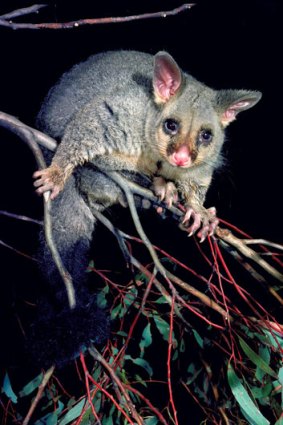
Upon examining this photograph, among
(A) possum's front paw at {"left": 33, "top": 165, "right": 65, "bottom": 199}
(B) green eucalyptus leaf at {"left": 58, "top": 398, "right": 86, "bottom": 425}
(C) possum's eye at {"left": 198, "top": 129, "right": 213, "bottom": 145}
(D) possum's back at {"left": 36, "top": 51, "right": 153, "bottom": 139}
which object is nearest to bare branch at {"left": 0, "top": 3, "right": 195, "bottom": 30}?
(A) possum's front paw at {"left": 33, "top": 165, "right": 65, "bottom": 199}

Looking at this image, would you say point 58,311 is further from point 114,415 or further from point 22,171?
point 22,171

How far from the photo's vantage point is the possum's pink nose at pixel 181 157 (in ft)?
7.22

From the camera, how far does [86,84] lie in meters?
2.68

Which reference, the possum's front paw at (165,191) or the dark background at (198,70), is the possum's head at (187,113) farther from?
the dark background at (198,70)

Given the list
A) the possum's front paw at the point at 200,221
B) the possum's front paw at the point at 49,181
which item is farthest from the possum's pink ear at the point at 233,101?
the possum's front paw at the point at 49,181

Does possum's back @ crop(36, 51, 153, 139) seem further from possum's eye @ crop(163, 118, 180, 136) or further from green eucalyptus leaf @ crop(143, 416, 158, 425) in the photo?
green eucalyptus leaf @ crop(143, 416, 158, 425)

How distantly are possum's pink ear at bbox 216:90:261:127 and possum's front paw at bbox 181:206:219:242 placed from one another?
0.59 metres

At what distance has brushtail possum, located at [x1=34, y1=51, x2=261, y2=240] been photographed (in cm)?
223

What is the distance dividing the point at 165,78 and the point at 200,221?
78 cm

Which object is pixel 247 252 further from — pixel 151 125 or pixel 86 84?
pixel 86 84

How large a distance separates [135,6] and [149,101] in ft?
7.77

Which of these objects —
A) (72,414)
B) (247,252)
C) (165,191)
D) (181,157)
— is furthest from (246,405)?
(181,157)

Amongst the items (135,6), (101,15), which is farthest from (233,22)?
(101,15)

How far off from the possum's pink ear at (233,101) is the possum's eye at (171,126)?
1.09 ft
